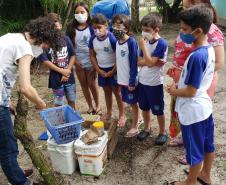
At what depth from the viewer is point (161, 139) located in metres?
4.15

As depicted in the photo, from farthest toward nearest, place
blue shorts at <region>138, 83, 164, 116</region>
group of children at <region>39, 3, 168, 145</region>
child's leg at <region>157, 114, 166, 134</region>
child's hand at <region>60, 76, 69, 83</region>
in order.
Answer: child's hand at <region>60, 76, 69, 83</region>, child's leg at <region>157, 114, 166, 134</region>, blue shorts at <region>138, 83, 164, 116</region>, group of children at <region>39, 3, 168, 145</region>

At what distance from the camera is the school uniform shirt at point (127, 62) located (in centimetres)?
401

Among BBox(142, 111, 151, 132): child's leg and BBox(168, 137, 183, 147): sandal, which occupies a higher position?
BBox(142, 111, 151, 132): child's leg

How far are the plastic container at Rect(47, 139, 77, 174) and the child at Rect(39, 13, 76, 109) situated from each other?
94 centimetres

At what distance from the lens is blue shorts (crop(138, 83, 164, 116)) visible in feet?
12.8

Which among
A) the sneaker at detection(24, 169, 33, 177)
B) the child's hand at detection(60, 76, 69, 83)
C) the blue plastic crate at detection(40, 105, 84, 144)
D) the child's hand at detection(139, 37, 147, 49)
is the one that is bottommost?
the sneaker at detection(24, 169, 33, 177)

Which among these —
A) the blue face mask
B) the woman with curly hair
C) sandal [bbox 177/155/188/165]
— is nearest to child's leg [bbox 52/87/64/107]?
the woman with curly hair

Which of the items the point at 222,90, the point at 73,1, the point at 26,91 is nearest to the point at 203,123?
the point at 26,91

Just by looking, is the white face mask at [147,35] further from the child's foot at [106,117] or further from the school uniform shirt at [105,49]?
the child's foot at [106,117]

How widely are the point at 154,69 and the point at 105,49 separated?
0.77 meters

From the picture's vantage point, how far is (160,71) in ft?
12.7

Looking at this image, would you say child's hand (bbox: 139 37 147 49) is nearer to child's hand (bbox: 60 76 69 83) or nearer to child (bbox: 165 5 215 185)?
child (bbox: 165 5 215 185)

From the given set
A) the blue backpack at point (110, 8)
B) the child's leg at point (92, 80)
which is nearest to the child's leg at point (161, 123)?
the child's leg at point (92, 80)

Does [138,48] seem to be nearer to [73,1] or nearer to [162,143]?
[162,143]
